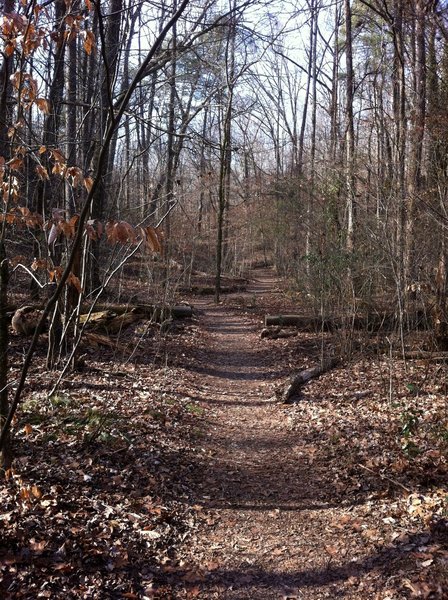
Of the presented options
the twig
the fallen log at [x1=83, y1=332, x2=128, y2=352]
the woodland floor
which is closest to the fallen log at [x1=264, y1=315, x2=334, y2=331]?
the woodland floor

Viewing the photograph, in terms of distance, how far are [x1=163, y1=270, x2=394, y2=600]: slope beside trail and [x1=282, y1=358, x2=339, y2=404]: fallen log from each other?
26cm

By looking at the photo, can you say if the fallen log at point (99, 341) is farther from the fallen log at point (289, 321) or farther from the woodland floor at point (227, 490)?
the fallen log at point (289, 321)

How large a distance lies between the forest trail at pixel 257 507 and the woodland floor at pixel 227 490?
0.05ft

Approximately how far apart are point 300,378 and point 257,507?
4366 millimetres

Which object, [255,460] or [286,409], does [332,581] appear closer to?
[255,460]

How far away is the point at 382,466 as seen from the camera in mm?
5781

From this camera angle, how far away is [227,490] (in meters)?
5.51

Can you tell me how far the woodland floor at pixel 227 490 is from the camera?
12.8 ft

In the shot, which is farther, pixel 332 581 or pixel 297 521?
pixel 297 521

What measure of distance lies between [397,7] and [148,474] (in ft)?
37.2

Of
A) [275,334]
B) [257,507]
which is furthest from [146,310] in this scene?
[257,507]

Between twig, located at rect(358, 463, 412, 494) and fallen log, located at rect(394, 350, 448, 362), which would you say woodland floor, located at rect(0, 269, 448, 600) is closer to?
twig, located at rect(358, 463, 412, 494)

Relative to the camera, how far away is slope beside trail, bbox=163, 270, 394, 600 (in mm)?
3990

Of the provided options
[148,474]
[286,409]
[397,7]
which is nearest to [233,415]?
[286,409]
